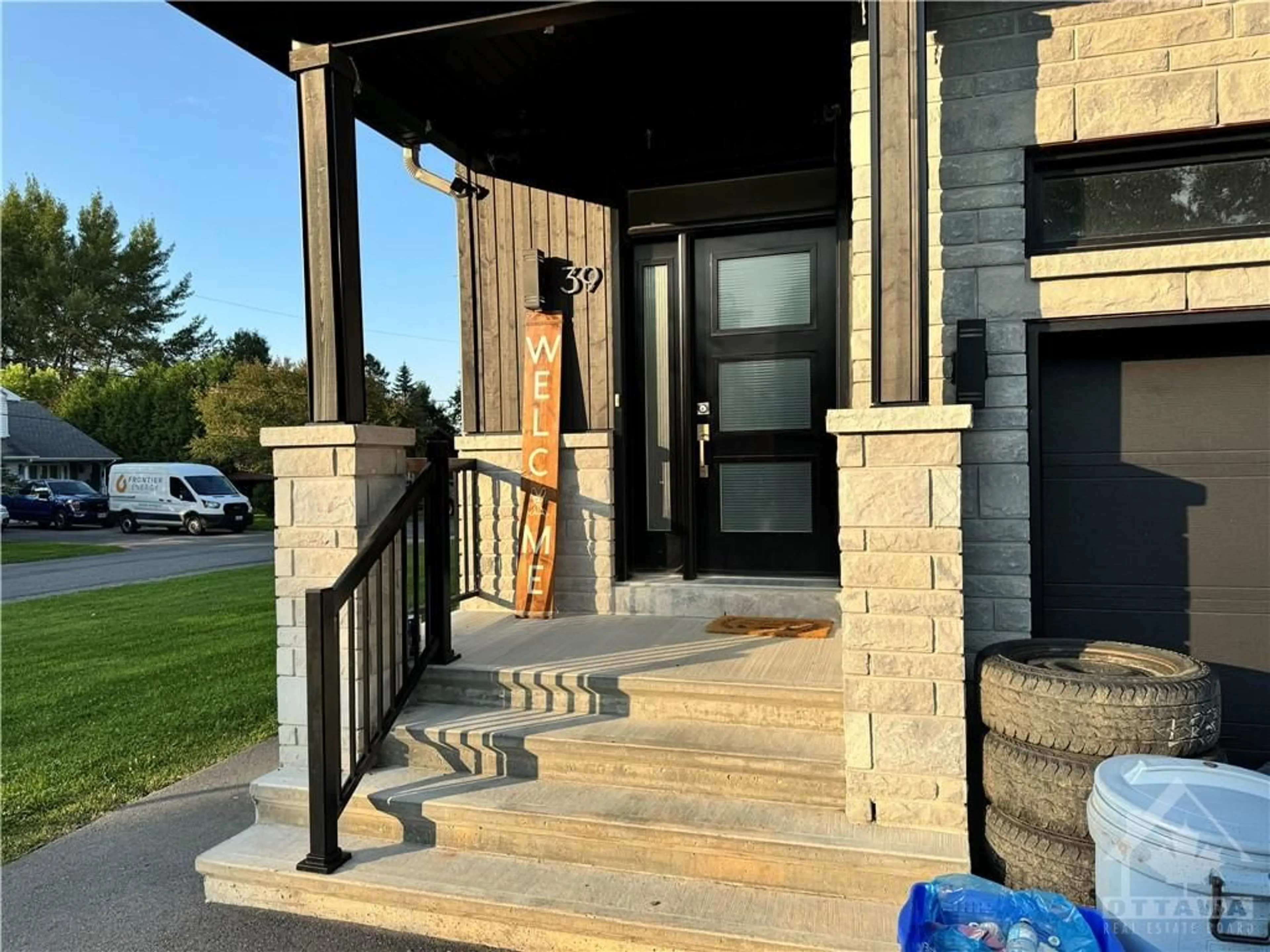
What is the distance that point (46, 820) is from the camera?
3172 mm

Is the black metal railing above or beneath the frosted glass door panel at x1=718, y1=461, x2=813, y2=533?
beneath

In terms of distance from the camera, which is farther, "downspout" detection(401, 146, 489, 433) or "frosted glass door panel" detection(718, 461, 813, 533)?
"downspout" detection(401, 146, 489, 433)

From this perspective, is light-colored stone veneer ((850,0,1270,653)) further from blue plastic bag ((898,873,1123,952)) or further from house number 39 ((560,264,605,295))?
house number 39 ((560,264,605,295))

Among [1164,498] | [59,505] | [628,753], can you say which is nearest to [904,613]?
[628,753]

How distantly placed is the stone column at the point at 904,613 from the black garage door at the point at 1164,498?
27.3 inches

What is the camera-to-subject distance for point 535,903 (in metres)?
2.29

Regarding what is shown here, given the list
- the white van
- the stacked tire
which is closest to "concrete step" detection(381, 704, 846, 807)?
the stacked tire

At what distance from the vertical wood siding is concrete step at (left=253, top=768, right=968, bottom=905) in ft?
7.42

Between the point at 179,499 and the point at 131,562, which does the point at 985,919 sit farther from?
the point at 179,499

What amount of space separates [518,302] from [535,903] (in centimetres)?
325

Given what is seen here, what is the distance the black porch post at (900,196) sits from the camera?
246cm

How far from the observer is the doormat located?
11.9ft

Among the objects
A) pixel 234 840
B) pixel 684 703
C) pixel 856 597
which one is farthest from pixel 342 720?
pixel 856 597

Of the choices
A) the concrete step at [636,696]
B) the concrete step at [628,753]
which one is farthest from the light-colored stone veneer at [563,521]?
the concrete step at [628,753]
